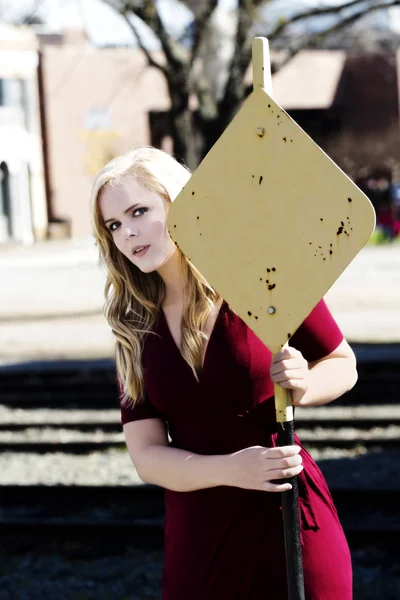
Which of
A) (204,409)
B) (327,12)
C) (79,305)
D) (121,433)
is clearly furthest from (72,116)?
(204,409)

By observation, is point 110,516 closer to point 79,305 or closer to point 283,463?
point 283,463

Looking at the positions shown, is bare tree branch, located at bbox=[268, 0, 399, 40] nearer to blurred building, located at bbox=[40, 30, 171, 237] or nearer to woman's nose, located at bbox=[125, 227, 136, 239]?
woman's nose, located at bbox=[125, 227, 136, 239]

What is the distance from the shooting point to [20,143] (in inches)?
1497

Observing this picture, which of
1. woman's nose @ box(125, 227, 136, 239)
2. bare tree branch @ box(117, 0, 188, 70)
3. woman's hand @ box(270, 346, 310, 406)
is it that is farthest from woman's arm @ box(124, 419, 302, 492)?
bare tree branch @ box(117, 0, 188, 70)

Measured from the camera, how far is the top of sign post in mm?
1704

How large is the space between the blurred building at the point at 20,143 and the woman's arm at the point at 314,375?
35.5m

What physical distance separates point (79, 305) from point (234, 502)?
15.8 metres

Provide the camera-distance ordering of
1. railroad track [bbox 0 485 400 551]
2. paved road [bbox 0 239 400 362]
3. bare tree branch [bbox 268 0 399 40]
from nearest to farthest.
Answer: railroad track [bbox 0 485 400 551], paved road [bbox 0 239 400 362], bare tree branch [bbox 268 0 399 40]

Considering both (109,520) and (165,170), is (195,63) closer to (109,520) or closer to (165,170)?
(109,520)

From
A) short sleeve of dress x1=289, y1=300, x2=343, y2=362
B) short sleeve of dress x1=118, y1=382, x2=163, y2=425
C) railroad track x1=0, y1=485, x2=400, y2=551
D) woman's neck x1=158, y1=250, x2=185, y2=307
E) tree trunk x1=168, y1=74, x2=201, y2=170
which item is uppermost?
tree trunk x1=168, y1=74, x2=201, y2=170

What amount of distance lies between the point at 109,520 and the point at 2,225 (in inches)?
1245

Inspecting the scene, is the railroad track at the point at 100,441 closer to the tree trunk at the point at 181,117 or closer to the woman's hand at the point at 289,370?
the woman's hand at the point at 289,370

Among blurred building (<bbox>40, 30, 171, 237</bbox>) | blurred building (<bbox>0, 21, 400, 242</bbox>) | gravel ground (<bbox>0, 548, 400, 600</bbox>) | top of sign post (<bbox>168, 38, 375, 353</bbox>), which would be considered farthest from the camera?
blurred building (<bbox>40, 30, 171, 237</bbox>)

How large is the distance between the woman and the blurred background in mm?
2987
